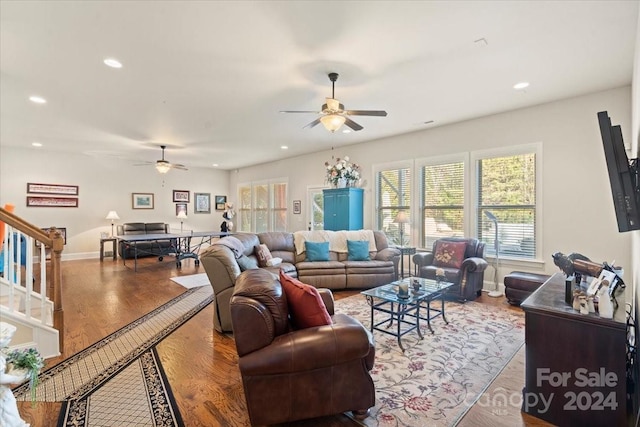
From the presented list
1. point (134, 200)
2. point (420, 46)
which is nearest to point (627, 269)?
point (420, 46)

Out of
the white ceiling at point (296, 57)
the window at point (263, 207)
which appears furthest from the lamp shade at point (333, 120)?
the window at point (263, 207)

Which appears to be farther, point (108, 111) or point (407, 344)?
point (108, 111)

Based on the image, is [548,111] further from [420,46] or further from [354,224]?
[354,224]

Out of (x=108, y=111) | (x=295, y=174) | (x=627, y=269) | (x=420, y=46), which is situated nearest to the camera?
(x=420, y=46)

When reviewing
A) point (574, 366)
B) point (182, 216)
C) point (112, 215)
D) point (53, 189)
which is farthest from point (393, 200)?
point (53, 189)

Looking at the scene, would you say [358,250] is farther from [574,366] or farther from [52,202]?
[52,202]

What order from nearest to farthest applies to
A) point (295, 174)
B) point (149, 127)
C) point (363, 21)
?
point (363, 21) → point (149, 127) → point (295, 174)

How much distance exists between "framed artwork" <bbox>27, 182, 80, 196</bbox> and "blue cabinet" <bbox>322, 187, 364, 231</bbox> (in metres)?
6.98

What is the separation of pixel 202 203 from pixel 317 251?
702 centimetres

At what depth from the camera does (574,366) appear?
1.79 metres

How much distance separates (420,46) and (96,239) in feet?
31.4

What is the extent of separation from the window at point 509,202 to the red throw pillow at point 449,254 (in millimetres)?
592

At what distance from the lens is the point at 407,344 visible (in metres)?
2.90

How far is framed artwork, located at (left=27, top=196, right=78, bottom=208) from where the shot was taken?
7.56m
